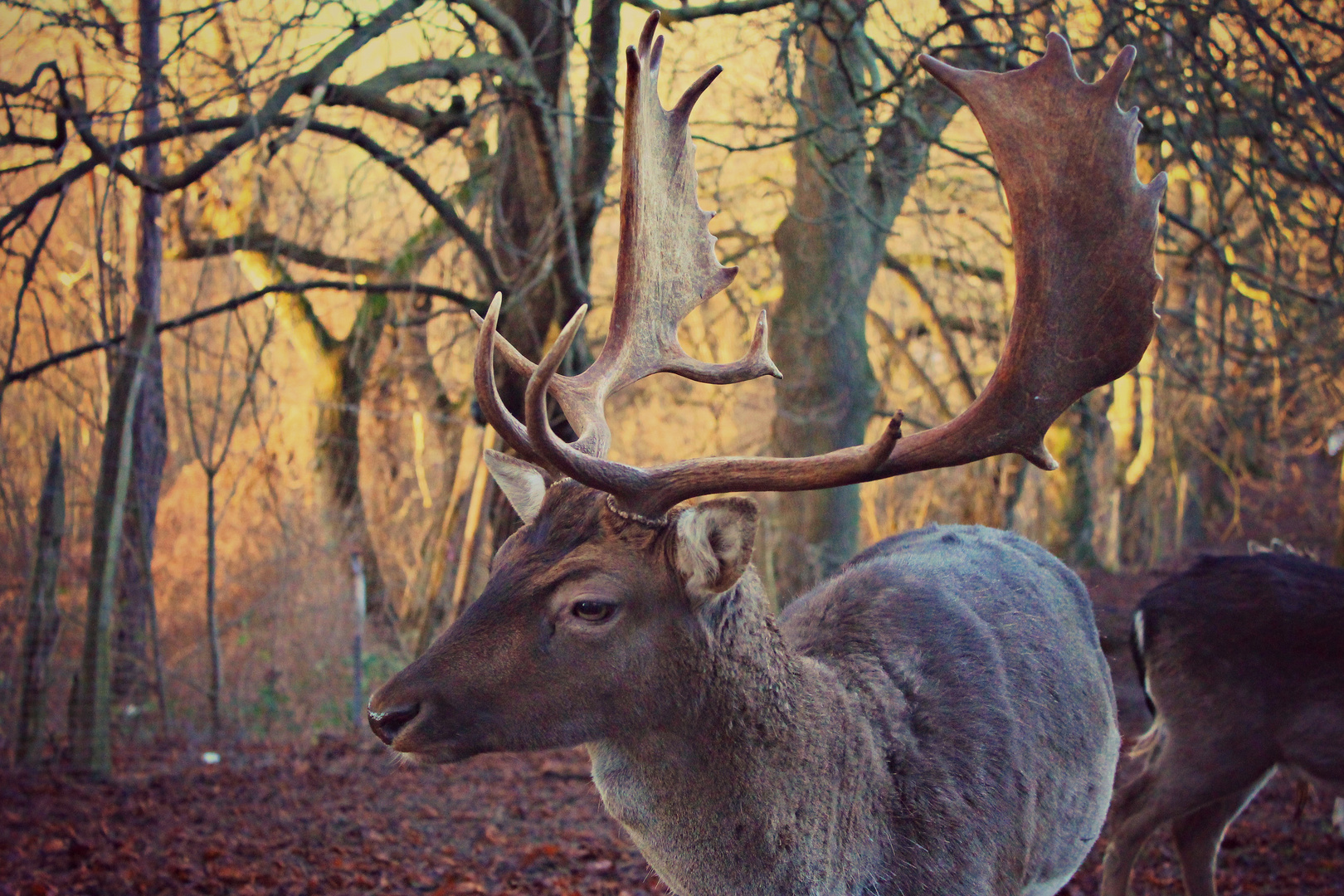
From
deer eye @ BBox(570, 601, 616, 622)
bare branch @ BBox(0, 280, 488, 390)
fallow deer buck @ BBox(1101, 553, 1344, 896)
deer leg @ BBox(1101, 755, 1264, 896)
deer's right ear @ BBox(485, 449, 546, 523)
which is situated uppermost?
bare branch @ BBox(0, 280, 488, 390)

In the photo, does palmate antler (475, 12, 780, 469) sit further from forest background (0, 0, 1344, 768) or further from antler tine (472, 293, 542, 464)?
forest background (0, 0, 1344, 768)

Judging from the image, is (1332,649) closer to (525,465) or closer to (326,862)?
(525,465)

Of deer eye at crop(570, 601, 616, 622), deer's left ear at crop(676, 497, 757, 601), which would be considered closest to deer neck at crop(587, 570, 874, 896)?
deer's left ear at crop(676, 497, 757, 601)

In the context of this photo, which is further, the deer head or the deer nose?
the deer head

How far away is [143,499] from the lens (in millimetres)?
8625

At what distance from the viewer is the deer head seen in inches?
111

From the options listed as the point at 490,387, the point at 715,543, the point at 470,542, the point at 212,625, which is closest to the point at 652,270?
the point at 490,387

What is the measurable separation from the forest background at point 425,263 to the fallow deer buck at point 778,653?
2.44 metres

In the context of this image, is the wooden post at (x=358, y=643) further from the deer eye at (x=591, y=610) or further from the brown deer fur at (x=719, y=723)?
the deer eye at (x=591, y=610)

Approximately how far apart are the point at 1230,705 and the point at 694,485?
3567mm

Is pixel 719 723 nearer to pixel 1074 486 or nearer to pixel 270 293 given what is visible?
pixel 270 293

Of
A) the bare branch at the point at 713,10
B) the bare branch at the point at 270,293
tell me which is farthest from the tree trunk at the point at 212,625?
the bare branch at the point at 713,10

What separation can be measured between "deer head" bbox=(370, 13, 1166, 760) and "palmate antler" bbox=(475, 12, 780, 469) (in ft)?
1.46

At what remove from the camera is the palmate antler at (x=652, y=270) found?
360 centimetres
